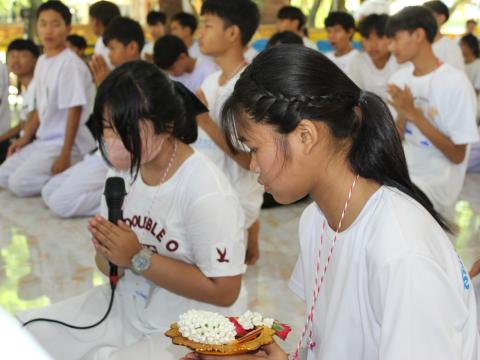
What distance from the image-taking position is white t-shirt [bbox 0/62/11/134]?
519cm

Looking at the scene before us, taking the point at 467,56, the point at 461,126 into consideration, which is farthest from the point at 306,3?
the point at 461,126

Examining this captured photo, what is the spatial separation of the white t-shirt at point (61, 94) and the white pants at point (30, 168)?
0.23 feet

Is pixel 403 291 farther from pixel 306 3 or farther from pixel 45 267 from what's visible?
pixel 306 3

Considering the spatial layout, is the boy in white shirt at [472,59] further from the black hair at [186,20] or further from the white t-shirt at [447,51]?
the black hair at [186,20]

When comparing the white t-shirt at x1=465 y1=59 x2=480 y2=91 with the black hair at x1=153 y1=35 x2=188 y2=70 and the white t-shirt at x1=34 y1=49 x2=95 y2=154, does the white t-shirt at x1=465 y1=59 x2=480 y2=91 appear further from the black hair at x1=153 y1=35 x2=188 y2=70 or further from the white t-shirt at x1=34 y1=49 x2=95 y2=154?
the white t-shirt at x1=34 y1=49 x2=95 y2=154

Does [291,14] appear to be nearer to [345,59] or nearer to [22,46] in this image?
[345,59]

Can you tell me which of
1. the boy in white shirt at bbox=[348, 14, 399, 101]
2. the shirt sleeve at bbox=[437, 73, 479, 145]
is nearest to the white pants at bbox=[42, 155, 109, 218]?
the shirt sleeve at bbox=[437, 73, 479, 145]

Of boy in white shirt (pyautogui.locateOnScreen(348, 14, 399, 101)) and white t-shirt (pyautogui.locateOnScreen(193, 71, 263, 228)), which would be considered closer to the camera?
white t-shirt (pyautogui.locateOnScreen(193, 71, 263, 228))

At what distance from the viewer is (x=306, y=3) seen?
10.2 meters

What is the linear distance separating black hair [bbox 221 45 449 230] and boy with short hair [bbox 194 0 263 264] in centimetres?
190

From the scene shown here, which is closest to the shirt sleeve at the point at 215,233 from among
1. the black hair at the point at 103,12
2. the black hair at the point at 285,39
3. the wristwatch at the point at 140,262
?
the wristwatch at the point at 140,262

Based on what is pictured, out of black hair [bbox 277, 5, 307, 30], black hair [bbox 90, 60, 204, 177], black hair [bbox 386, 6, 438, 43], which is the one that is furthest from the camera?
black hair [bbox 277, 5, 307, 30]

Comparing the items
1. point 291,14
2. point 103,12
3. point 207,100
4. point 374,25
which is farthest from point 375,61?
point 103,12

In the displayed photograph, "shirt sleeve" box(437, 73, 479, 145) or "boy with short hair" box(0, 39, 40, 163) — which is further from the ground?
"shirt sleeve" box(437, 73, 479, 145)
